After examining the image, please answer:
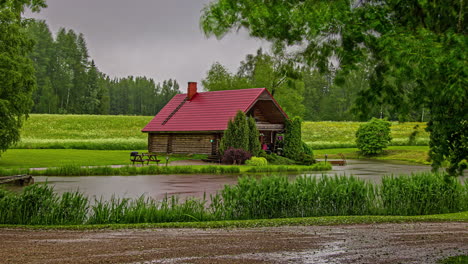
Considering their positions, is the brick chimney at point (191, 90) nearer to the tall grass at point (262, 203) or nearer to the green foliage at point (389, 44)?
the tall grass at point (262, 203)

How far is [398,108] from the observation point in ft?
19.7

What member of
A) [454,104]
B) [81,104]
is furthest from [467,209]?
[81,104]

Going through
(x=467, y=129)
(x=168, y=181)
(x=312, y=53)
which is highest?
(x=312, y=53)

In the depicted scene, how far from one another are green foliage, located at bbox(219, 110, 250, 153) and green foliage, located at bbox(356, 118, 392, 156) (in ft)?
61.1

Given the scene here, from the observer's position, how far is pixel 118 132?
63.6 metres

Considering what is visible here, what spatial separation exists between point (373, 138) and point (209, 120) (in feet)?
60.0

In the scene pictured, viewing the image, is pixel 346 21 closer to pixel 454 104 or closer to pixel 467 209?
pixel 454 104

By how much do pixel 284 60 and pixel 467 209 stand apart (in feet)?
28.1

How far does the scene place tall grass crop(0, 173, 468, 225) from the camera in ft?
36.4

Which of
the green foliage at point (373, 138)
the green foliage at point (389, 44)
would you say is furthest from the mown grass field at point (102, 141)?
the green foliage at point (389, 44)

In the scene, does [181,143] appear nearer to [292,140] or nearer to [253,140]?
[253,140]

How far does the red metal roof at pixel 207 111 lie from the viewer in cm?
3609

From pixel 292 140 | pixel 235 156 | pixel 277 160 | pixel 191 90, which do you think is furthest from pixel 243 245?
pixel 191 90

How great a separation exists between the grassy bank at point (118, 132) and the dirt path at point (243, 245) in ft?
122
